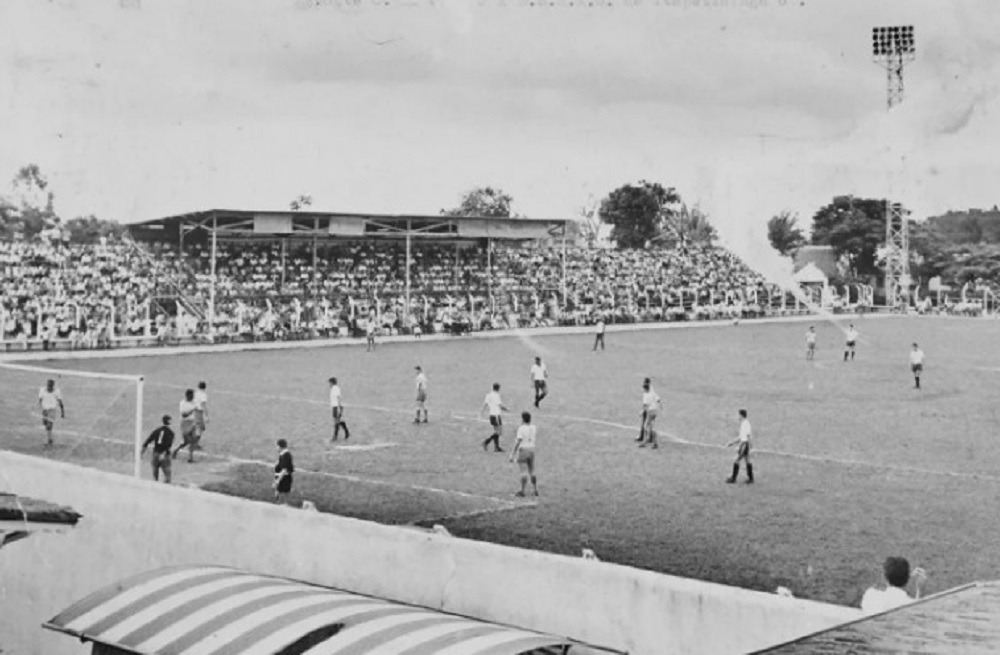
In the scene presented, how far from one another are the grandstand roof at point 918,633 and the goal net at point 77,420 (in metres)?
14.9

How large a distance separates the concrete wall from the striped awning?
603 millimetres

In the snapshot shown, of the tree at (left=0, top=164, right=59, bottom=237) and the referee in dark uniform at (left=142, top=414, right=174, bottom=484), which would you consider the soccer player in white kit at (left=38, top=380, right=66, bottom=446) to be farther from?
the tree at (left=0, top=164, right=59, bottom=237)

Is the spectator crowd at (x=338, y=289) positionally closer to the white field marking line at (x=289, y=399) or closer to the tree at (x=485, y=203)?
the tree at (x=485, y=203)

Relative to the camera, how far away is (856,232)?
57.7 metres

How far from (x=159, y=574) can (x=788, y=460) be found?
47.4ft

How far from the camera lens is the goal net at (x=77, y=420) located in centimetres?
2166

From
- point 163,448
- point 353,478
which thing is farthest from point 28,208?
point 163,448

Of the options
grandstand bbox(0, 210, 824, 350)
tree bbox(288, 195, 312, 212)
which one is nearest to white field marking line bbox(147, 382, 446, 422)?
grandstand bbox(0, 210, 824, 350)

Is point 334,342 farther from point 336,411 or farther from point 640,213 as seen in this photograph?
point 336,411

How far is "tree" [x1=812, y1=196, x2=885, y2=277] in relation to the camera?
57.2 metres

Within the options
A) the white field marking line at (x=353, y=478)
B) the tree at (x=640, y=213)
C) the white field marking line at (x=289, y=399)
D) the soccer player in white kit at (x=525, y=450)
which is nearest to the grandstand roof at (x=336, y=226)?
the tree at (x=640, y=213)

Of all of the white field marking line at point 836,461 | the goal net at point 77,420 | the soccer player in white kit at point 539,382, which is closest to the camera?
the white field marking line at point 836,461

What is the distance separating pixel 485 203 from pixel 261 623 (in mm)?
50016

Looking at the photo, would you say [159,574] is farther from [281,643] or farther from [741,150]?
[741,150]
